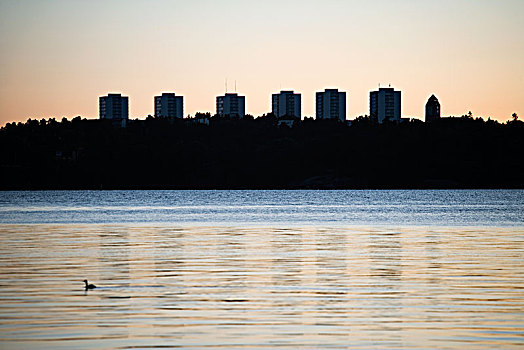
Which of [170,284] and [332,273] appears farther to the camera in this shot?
[332,273]

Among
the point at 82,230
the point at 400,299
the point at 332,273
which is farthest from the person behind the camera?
the point at 82,230

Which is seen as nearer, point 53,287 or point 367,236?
point 53,287

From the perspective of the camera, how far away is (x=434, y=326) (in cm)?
1814

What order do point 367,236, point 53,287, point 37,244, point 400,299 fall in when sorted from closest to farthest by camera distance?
point 400,299 < point 53,287 < point 37,244 < point 367,236

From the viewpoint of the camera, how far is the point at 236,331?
57.9ft

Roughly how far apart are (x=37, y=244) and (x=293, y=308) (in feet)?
75.6

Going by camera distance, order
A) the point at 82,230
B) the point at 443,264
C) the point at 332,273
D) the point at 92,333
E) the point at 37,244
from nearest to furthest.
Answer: the point at 92,333 → the point at 332,273 → the point at 443,264 → the point at 37,244 → the point at 82,230

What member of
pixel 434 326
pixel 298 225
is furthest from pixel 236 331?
pixel 298 225

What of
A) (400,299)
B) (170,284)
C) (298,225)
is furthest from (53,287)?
(298,225)

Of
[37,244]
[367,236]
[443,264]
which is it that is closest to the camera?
[443,264]

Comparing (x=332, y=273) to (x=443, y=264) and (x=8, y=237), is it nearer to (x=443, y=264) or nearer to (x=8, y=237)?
(x=443, y=264)

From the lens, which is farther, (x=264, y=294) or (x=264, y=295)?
(x=264, y=294)

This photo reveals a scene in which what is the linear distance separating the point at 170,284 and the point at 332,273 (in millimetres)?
5282

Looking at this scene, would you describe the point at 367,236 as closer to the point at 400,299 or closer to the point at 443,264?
the point at 443,264
